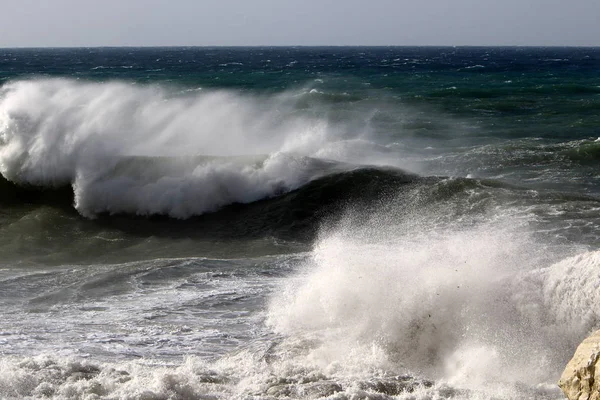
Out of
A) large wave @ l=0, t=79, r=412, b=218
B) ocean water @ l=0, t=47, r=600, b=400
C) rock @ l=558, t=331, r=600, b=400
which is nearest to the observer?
rock @ l=558, t=331, r=600, b=400

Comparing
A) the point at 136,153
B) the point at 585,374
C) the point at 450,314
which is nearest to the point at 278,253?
the point at 450,314

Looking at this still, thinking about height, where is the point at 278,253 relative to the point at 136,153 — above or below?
below

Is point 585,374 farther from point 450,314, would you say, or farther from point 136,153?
point 136,153

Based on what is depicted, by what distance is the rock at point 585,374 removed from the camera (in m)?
5.04

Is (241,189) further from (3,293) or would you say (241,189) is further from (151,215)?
(3,293)

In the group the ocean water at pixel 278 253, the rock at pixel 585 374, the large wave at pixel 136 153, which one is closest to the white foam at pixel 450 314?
the ocean water at pixel 278 253

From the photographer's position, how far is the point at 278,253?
12.1 m

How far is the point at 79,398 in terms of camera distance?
640 cm

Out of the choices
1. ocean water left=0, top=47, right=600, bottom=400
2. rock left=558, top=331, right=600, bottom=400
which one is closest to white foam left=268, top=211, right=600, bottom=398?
ocean water left=0, top=47, right=600, bottom=400

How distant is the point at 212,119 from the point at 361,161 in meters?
6.15

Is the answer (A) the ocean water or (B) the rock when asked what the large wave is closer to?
(A) the ocean water

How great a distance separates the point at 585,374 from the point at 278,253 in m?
7.36

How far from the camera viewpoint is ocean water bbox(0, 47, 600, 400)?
23.0ft

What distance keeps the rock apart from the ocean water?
116 cm
